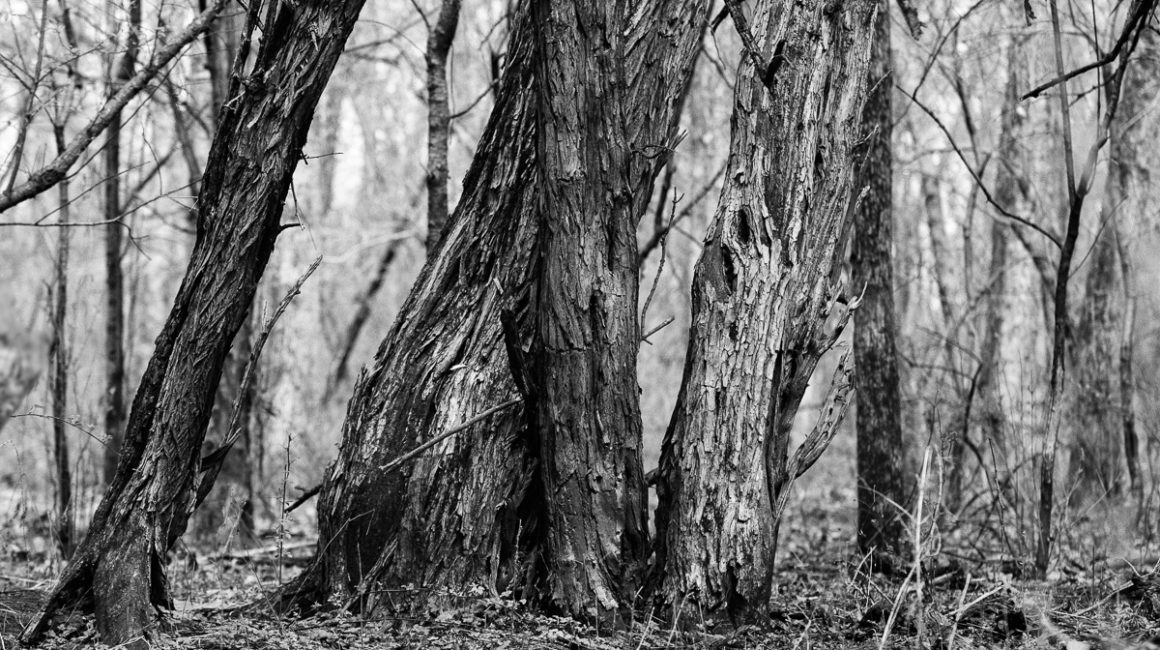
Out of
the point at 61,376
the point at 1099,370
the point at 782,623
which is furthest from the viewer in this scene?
the point at 1099,370

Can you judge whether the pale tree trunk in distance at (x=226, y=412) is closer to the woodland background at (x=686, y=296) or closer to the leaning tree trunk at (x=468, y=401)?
the woodland background at (x=686, y=296)

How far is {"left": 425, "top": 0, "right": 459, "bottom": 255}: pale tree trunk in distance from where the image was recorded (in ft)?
21.7

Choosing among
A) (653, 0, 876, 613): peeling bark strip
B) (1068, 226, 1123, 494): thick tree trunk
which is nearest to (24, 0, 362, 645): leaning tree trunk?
(653, 0, 876, 613): peeling bark strip

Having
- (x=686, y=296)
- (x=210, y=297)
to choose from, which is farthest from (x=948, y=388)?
(x=210, y=297)

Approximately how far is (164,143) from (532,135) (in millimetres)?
10413

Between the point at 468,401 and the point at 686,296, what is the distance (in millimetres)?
11597

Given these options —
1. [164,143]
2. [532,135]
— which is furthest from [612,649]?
[164,143]

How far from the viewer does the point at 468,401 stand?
4.31 m

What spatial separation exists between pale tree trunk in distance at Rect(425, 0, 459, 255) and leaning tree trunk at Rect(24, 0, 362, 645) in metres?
2.59

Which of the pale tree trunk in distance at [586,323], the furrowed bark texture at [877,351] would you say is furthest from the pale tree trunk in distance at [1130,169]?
the pale tree trunk in distance at [586,323]

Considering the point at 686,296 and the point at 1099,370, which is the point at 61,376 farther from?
the point at 686,296

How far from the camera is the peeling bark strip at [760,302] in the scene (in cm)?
371

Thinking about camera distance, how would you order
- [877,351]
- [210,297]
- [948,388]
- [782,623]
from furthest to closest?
[948,388], [877,351], [782,623], [210,297]

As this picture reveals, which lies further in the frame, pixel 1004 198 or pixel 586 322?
pixel 1004 198
